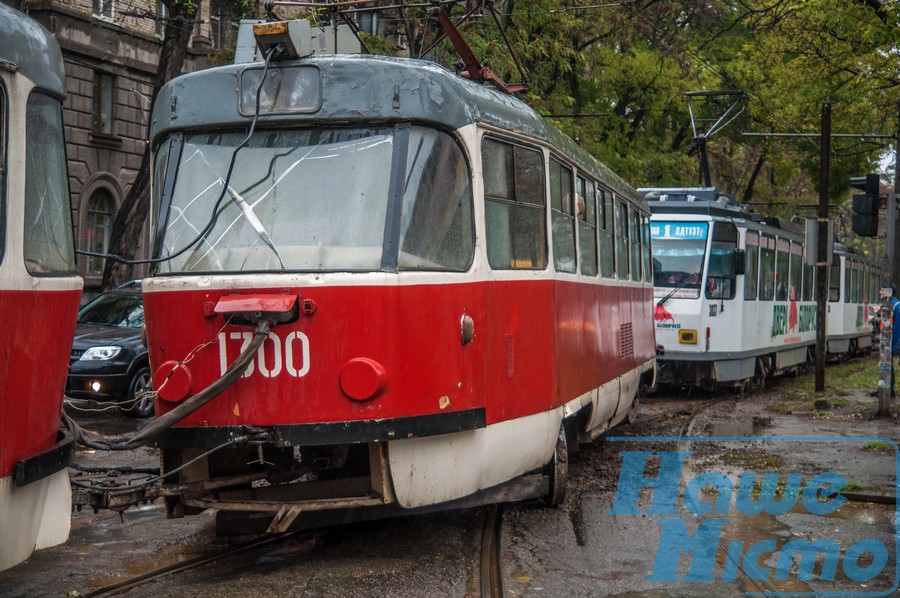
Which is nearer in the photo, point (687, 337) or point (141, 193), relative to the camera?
point (687, 337)

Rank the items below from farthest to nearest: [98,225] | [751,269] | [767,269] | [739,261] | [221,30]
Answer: [221,30], [98,225], [767,269], [751,269], [739,261]

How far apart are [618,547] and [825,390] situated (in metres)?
14.1

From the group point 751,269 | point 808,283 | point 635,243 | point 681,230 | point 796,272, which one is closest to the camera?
point 635,243

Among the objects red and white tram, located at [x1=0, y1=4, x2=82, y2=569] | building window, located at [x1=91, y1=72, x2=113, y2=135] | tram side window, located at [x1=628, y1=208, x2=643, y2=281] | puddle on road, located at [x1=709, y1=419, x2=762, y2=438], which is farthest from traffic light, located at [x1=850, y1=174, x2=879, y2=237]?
building window, located at [x1=91, y1=72, x2=113, y2=135]

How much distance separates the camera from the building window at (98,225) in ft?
91.8

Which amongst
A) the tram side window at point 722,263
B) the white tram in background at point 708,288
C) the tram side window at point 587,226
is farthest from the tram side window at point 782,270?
the tram side window at point 587,226

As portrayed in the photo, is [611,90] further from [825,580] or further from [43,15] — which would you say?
[825,580]

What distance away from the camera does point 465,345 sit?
705 centimetres

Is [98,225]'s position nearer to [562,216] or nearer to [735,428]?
[735,428]

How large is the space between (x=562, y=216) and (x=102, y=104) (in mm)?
21514

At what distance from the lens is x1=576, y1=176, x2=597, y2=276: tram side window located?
32.6 feet

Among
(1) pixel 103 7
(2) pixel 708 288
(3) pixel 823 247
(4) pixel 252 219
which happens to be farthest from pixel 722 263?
(1) pixel 103 7

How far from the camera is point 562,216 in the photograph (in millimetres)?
9125

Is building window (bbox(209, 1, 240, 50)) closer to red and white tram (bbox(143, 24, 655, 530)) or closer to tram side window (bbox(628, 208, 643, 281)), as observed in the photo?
Answer: tram side window (bbox(628, 208, 643, 281))
